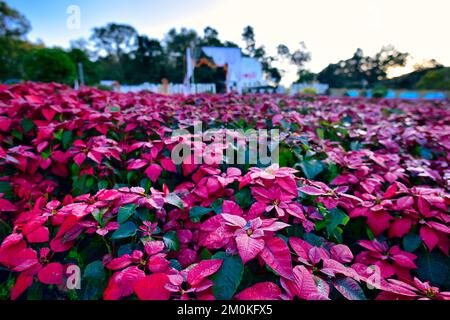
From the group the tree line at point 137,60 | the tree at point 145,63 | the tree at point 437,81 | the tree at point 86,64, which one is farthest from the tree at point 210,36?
the tree at point 437,81

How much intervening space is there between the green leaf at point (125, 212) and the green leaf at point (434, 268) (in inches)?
37.5

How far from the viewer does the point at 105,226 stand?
87cm

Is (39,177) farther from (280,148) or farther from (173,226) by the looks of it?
(280,148)

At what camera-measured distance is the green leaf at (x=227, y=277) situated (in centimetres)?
65

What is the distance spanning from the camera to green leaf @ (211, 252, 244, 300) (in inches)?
25.5

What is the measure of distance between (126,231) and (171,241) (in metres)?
0.14

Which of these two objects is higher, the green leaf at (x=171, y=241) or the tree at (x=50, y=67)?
the tree at (x=50, y=67)

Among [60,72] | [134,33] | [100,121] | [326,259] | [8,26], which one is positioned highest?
[134,33]

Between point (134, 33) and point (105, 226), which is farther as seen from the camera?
point (134, 33)

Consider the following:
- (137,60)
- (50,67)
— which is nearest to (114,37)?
(137,60)

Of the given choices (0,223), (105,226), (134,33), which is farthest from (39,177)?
(134,33)

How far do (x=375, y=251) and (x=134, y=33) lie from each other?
42.8m

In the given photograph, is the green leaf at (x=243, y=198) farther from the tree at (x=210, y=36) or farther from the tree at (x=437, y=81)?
the tree at (x=210, y=36)
